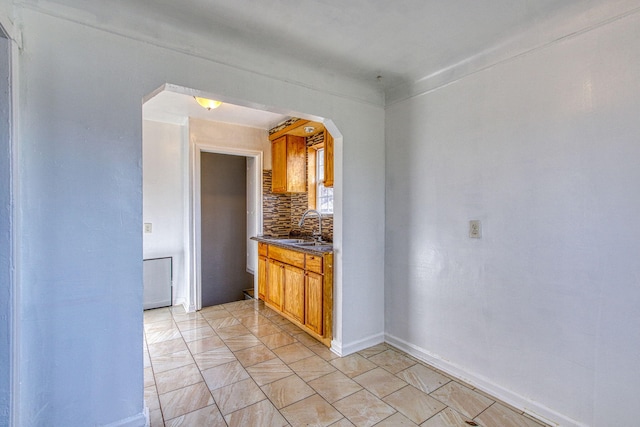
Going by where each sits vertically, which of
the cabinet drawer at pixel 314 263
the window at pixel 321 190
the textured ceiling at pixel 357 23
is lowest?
the cabinet drawer at pixel 314 263

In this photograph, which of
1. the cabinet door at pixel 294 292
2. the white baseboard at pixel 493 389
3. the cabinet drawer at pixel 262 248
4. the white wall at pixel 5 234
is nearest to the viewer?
the white wall at pixel 5 234

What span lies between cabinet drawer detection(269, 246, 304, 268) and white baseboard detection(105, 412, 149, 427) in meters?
1.71

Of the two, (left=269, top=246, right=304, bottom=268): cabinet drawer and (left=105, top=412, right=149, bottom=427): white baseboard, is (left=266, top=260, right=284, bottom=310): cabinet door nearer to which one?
(left=269, top=246, right=304, bottom=268): cabinet drawer

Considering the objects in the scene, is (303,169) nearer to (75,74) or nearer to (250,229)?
(250,229)

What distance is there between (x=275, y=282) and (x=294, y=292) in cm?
47

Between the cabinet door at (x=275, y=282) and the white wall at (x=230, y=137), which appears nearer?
the cabinet door at (x=275, y=282)

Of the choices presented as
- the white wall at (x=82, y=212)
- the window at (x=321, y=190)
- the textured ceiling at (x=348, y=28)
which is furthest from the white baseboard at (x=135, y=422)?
the window at (x=321, y=190)

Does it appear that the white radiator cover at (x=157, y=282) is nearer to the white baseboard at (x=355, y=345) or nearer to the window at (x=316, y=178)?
the window at (x=316, y=178)

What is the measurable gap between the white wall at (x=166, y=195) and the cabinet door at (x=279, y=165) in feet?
3.68

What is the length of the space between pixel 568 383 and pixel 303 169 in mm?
3278

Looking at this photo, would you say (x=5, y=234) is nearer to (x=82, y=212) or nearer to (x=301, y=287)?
(x=82, y=212)

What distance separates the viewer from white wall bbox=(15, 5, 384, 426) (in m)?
1.51

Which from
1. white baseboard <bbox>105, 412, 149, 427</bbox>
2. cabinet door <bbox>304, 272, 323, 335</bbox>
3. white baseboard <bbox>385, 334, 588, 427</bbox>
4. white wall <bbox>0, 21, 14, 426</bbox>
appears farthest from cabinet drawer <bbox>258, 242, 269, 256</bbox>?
white wall <bbox>0, 21, 14, 426</bbox>

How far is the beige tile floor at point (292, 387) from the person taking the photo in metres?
1.88
